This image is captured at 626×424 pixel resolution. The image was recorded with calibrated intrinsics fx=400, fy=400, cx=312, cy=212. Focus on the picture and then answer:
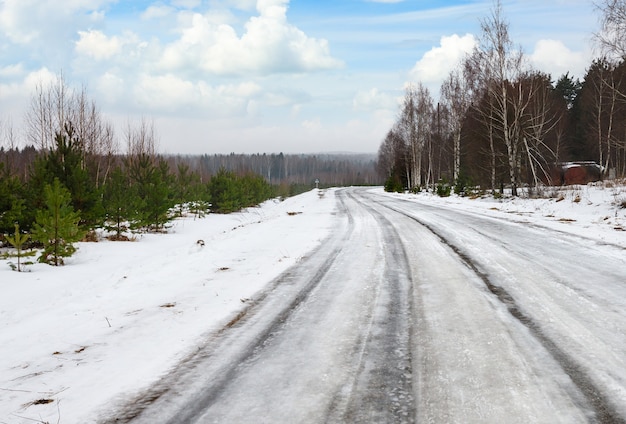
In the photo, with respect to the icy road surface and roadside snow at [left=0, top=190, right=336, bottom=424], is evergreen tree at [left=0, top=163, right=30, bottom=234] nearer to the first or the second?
roadside snow at [left=0, top=190, right=336, bottom=424]

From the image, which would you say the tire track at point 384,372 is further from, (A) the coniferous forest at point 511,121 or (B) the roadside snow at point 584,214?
(A) the coniferous forest at point 511,121

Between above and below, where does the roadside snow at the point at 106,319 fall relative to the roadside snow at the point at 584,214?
below

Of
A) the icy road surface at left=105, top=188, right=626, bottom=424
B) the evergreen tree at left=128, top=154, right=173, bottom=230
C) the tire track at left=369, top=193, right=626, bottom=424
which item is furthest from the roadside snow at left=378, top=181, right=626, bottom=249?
the evergreen tree at left=128, top=154, right=173, bottom=230

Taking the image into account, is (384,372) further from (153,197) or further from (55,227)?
(153,197)

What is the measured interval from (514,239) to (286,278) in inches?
214

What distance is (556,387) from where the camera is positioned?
8.43ft

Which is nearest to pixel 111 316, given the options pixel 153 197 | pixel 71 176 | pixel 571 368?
pixel 571 368

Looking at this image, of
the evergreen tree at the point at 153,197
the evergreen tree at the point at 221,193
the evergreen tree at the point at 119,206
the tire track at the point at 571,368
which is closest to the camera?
the tire track at the point at 571,368

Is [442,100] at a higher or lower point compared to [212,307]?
higher

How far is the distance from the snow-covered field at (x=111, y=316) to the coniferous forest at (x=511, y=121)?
1462 centimetres

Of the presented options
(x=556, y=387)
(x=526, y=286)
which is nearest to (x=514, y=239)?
(x=526, y=286)

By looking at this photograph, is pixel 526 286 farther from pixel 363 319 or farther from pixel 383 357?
pixel 383 357

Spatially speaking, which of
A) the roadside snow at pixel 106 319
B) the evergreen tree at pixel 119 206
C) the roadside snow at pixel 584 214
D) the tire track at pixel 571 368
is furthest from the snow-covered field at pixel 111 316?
the evergreen tree at pixel 119 206

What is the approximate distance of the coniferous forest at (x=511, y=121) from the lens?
71.2 ft
